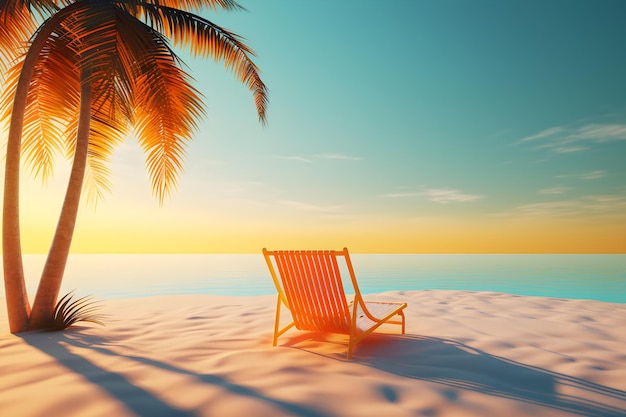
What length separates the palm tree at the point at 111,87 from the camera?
4.80 meters

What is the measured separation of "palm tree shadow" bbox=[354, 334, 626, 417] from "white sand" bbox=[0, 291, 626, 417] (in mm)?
12

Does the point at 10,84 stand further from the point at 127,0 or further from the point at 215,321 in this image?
the point at 215,321

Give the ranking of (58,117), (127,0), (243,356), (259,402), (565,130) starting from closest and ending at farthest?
1. (259,402)
2. (243,356)
3. (127,0)
4. (58,117)
5. (565,130)

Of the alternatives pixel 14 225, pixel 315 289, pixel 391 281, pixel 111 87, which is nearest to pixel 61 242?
pixel 14 225

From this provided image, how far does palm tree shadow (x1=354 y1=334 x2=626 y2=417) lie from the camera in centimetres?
258

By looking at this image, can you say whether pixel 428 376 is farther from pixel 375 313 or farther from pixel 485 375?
pixel 375 313

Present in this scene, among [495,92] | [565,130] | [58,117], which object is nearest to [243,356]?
[58,117]

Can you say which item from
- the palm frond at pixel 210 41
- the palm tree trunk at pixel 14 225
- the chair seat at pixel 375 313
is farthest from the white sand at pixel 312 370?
the palm frond at pixel 210 41

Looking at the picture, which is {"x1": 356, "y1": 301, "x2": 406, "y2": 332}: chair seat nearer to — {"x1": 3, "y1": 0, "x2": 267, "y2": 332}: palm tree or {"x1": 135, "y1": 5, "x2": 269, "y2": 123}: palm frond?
{"x1": 3, "y1": 0, "x2": 267, "y2": 332}: palm tree

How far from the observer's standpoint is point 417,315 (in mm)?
6031

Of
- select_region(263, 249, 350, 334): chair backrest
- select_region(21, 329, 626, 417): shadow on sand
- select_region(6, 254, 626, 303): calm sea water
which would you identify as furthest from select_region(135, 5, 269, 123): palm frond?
select_region(6, 254, 626, 303): calm sea water

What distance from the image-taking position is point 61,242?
4961 mm

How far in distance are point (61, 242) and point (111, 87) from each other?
7.39 feet

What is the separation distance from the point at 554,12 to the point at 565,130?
785 centimetres
